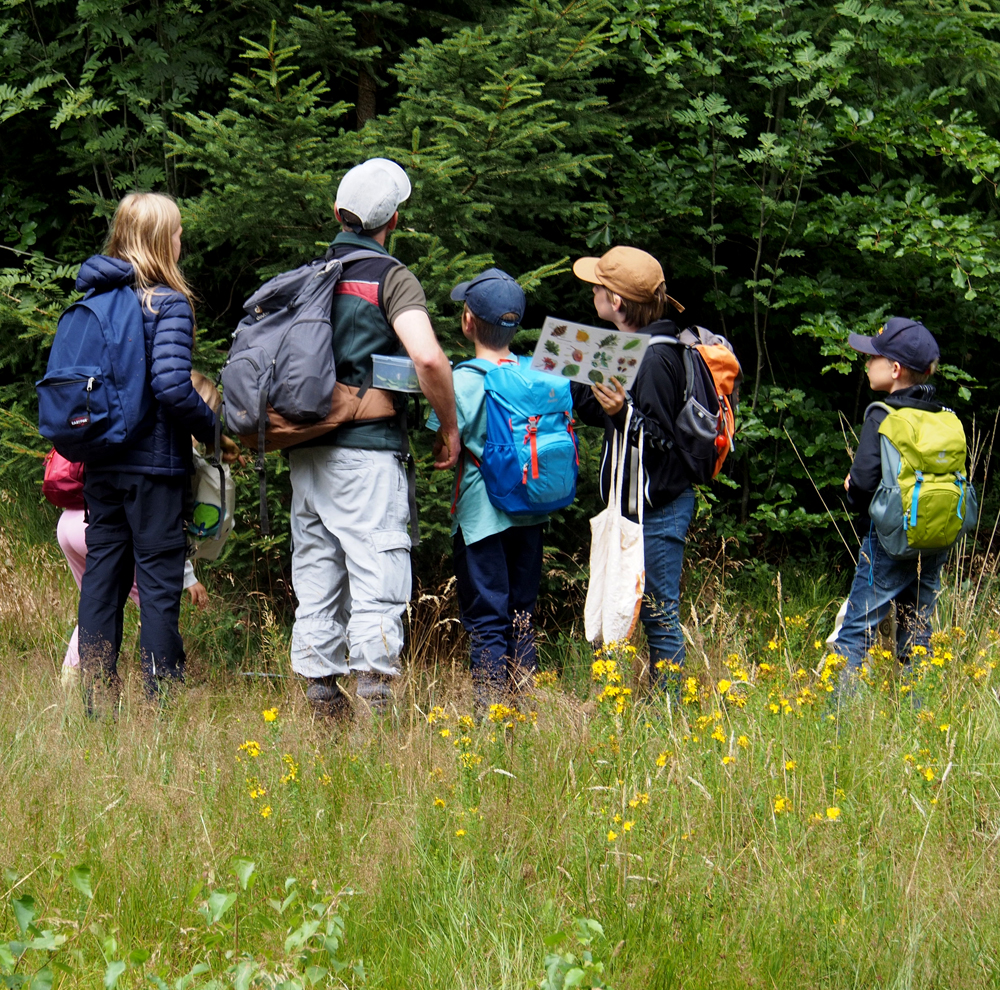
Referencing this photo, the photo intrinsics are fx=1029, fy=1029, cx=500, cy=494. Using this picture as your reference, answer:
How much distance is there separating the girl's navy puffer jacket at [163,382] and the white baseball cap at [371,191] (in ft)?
2.46

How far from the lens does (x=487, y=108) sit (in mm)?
5230

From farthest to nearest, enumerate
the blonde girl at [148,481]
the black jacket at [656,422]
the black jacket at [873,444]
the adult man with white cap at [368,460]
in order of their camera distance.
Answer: the black jacket at [873,444]
the black jacket at [656,422]
the blonde girl at [148,481]
the adult man with white cap at [368,460]

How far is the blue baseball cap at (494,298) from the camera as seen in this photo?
408 centimetres

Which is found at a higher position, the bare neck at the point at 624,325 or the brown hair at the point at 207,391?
the bare neck at the point at 624,325

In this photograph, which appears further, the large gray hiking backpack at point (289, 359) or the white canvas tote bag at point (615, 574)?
the white canvas tote bag at point (615, 574)

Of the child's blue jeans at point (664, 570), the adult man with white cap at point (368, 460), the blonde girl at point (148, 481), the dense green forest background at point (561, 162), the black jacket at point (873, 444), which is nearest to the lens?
the adult man with white cap at point (368, 460)

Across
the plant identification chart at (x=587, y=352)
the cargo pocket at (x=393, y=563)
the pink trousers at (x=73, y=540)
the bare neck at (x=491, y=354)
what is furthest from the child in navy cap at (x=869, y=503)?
the pink trousers at (x=73, y=540)

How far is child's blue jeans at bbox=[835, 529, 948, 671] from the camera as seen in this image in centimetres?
456

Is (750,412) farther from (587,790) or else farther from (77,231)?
(77,231)

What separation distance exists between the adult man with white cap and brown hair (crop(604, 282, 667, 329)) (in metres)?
0.96

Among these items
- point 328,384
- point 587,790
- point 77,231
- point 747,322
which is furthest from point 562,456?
point 77,231

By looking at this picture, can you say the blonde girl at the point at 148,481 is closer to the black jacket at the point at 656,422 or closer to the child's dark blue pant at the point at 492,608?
the child's dark blue pant at the point at 492,608

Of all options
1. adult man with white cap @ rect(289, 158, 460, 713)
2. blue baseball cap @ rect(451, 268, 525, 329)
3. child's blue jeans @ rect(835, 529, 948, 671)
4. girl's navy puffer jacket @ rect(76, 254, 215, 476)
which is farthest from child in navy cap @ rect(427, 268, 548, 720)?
child's blue jeans @ rect(835, 529, 948, 671)

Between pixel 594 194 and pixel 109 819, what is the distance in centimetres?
452
